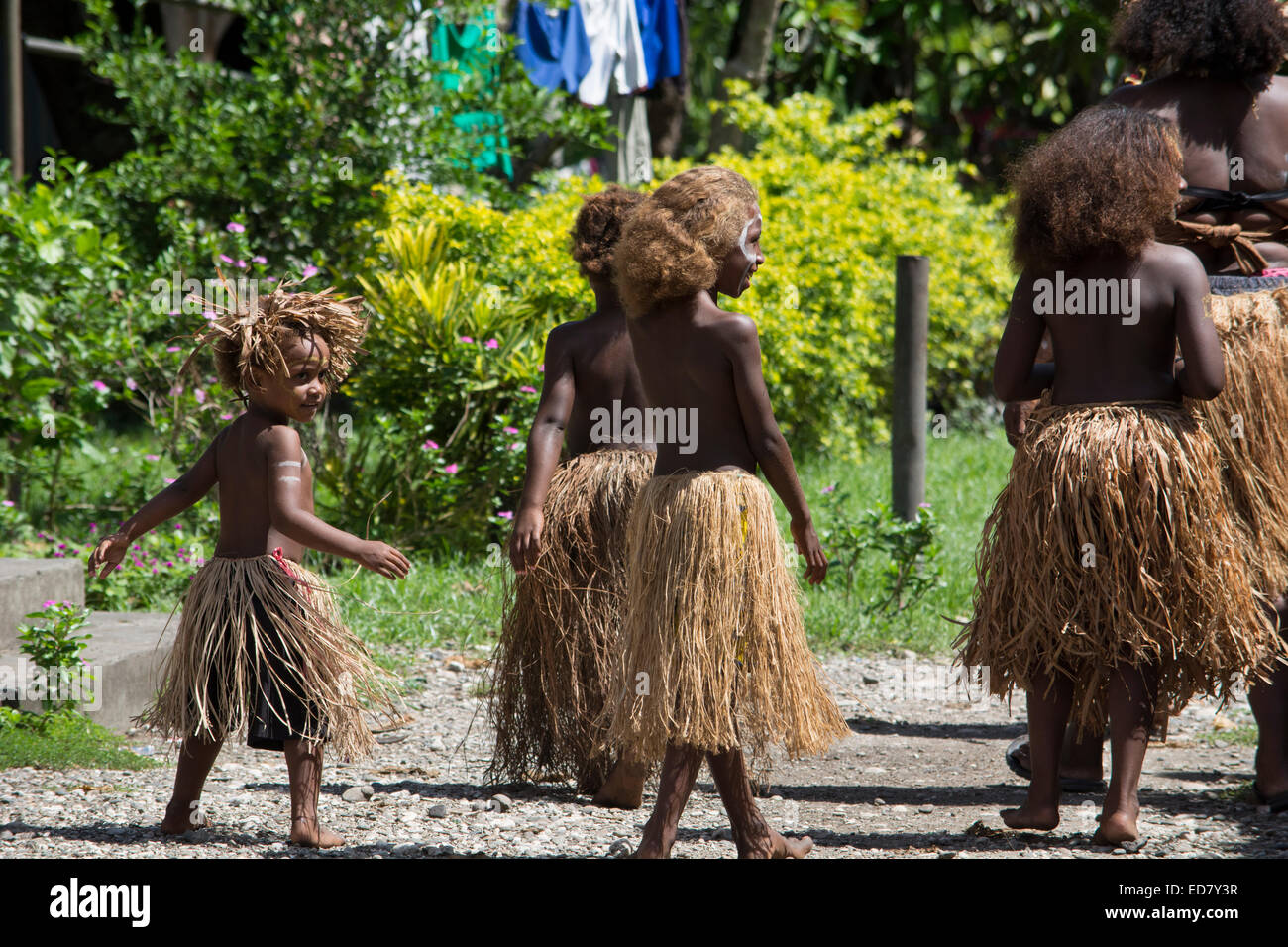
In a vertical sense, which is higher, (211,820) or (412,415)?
(412,415)

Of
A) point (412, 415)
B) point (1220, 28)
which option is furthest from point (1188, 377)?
point (412, 415)

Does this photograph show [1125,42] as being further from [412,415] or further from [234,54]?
[234,54]

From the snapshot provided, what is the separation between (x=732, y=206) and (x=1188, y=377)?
3.87 feet

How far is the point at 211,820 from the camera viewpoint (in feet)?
11.4

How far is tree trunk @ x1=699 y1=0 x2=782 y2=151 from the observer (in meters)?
10.7

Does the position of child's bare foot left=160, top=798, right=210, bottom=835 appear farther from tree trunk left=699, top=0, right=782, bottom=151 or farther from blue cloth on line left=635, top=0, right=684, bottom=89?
tree trunk left=699, top=0, right=782, bottom=151

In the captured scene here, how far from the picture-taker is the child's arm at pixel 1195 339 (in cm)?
320

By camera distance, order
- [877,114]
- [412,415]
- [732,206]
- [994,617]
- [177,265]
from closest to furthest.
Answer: [732,206], [994,617], [412,415], [177,265], [877,114]

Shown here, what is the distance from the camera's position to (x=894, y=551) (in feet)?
19.1

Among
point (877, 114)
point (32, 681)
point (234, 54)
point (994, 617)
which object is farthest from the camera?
point (234, 54)

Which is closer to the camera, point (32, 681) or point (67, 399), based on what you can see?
point (32, 681)

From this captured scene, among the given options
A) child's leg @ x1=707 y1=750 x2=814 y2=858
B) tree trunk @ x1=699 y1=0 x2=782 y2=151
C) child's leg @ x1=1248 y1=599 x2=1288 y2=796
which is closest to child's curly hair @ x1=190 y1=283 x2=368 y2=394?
child's leg @ x1=707 y1=750 x2=814 y2=858

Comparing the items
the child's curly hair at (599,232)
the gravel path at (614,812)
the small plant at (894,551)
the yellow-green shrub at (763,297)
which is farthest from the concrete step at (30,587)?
the small plant at (894,551)

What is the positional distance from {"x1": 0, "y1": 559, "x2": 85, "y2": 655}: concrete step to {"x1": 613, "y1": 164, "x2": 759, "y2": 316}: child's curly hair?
2.74 m
